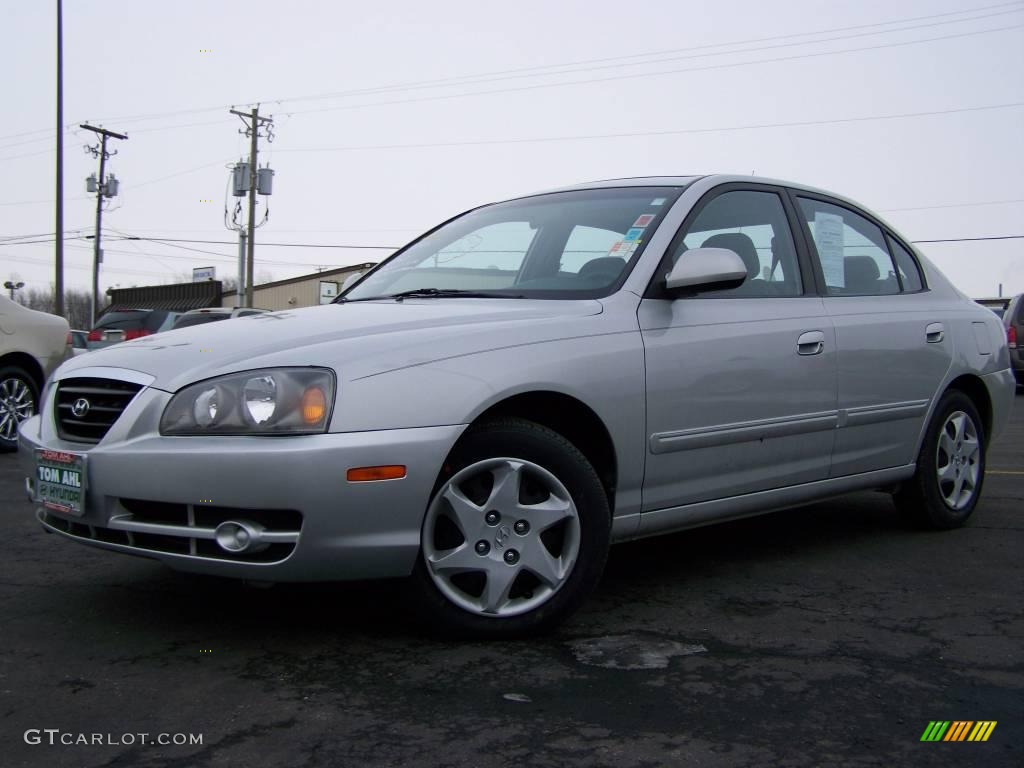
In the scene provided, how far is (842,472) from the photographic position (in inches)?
182

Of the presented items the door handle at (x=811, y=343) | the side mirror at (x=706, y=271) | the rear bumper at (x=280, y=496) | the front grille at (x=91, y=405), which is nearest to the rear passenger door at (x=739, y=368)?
the door handle at (x=811, y=343)

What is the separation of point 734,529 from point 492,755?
3118 millimetres

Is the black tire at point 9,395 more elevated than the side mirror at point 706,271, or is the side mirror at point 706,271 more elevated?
the side mirror at point 706,271

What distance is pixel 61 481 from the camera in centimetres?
332

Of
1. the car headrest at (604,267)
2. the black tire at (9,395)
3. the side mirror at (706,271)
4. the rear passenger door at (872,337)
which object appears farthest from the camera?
the black tire at (9,395)

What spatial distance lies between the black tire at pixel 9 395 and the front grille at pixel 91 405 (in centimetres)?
533

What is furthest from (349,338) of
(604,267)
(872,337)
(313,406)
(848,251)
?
(848,251)

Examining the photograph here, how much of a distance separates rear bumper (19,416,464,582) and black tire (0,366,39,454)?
583 centimetres

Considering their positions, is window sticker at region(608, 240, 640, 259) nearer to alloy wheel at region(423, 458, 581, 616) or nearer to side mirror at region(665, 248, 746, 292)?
side mirror at region(665, 248, 746, 292)

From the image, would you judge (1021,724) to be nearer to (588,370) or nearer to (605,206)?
(588,370)

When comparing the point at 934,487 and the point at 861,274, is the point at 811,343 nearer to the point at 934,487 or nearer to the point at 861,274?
the point at 861,274

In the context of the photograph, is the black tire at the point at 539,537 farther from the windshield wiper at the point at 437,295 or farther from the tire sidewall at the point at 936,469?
the tire sidewall at the point at 936,469

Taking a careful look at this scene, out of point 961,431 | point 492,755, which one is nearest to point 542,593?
point 492,755

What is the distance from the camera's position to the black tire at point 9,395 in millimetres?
8367
